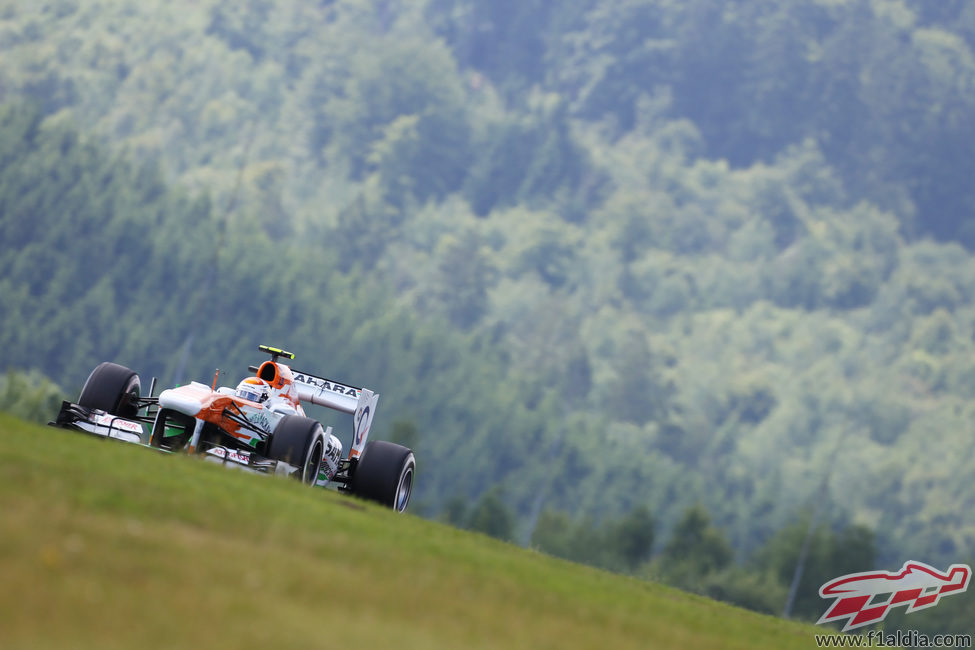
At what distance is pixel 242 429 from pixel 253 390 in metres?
1.20

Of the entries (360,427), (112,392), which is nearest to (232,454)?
(112,392)

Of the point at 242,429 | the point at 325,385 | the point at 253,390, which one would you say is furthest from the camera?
the point at 325,385

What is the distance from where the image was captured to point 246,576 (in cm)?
1207

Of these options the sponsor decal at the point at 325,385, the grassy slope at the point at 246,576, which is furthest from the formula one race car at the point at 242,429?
the grassy slope at the point at 246,576

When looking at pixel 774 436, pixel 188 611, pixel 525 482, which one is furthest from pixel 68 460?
pixel 774 436

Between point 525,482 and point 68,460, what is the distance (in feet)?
411

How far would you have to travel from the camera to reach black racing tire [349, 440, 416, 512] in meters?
22.2

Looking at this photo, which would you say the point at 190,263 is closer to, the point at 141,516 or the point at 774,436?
the point at 774,436

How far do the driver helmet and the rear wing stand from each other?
1919 mm

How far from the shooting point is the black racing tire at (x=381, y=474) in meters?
22.2

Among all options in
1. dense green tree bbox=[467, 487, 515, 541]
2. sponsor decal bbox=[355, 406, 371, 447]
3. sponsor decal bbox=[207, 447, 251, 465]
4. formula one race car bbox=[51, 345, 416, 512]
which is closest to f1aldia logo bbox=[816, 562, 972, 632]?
formula one race car bbox=[51, 345, 416, 512]

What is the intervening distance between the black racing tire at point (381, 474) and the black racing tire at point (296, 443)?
86 centimetres

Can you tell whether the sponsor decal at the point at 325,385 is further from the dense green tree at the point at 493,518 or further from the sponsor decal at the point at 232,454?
the dense green tree at the point at 493,518

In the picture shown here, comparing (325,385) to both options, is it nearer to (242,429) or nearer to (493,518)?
(242,429)
